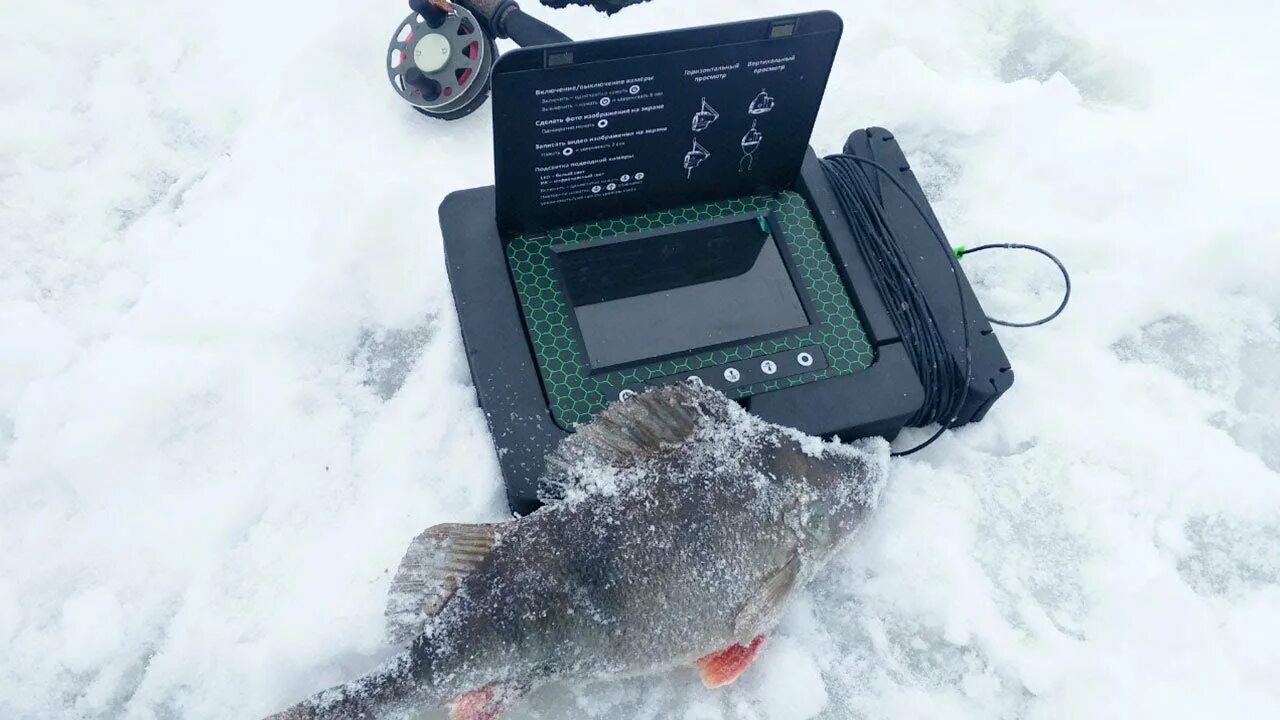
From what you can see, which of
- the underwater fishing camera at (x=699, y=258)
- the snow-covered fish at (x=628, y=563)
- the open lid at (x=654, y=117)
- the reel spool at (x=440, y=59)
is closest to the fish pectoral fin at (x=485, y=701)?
the snow-covered fish at (x=628, y=563)

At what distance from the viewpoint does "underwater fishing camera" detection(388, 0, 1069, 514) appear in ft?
5.65

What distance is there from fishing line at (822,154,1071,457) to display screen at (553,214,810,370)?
0.63ft

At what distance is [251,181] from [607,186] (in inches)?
38.3

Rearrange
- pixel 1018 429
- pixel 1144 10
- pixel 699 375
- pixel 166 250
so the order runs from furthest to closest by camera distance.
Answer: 1. pixel 1144 10
2. pixel 166 250
3. pixel 1018 429
4. pixel 699 375

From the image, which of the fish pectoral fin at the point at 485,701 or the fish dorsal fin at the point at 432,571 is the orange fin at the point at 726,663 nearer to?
the fish pectoral fin at the point at 485,701

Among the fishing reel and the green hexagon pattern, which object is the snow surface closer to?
the fishing reel

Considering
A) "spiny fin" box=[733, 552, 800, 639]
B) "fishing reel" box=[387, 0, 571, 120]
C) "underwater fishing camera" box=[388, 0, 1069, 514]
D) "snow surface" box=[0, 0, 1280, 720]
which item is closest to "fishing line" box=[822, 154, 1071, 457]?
"underwater fishing camera" box=[388, 0, 1069, 514]

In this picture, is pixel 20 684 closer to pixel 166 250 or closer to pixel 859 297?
pixel 166 250

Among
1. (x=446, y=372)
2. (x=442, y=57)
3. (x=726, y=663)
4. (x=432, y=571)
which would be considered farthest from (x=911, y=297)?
(x=442, y=57)

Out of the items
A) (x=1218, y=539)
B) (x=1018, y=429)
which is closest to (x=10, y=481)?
(x=1018, y=429)

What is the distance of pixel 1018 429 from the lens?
2023 millimetres

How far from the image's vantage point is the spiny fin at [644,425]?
170 centimetres

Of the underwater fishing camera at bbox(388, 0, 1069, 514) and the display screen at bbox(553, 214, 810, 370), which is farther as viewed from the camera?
the display screen at bbox(553, 214, 810, 370)

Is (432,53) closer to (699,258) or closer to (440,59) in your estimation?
(440,59)
